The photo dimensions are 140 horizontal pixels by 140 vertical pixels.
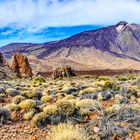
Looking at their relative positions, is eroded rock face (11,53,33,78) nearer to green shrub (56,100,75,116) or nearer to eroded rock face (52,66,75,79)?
eroded rock face (52,66,75,79)

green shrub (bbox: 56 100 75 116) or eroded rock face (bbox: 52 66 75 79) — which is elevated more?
green shrub (bbox: 56 100 75 116)

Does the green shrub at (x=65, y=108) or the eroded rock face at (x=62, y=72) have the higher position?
the green shrub at (x=65, y=108)

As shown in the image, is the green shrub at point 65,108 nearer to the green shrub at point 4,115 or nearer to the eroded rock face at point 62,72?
the green shrub at point 4,115

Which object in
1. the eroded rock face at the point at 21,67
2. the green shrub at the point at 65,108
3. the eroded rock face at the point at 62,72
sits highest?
the green shrub at the point at 65,108

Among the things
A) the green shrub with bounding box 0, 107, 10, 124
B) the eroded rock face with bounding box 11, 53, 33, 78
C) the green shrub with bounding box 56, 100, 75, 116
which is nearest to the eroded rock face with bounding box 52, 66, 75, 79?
the eroded rock face with bounding box 11, 53, 33, 78

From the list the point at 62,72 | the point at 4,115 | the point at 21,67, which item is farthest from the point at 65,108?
the point at 62,72

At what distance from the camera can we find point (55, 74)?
97.5m

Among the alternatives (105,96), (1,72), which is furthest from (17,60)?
(105,96)

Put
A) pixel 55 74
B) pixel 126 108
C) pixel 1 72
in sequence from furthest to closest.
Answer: pixel 55 74 → pixel 1 72 → pixel 126 108

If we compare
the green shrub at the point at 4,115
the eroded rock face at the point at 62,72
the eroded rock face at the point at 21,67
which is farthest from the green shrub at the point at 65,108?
the eroded rock face at the point at 62,72

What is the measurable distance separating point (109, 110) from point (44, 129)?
3.39m

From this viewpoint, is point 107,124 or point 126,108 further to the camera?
point 126,108

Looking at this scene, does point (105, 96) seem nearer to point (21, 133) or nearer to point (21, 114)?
point (21, 114)

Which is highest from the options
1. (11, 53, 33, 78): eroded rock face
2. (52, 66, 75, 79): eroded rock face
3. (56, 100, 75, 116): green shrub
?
(56, 100, 75, 116): green shrub
